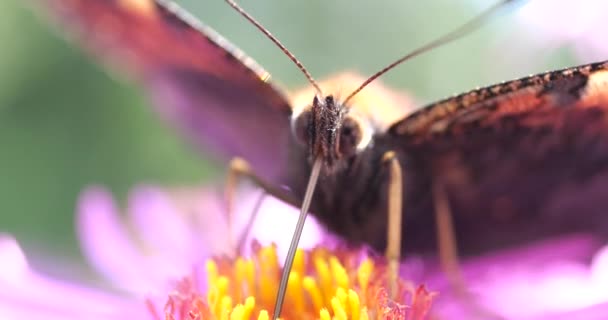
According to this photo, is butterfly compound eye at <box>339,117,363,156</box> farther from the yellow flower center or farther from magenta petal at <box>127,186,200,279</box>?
magenta petal at <box>127,186,200,279</box>

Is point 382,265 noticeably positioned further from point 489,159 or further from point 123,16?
point 123,16

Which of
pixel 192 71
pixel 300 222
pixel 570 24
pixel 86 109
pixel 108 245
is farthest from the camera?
pixel 86 109

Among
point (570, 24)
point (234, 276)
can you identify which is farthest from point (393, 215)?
point (570, 24)

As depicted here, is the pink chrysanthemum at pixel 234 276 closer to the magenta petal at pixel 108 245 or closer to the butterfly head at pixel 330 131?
the magenta petal at pixel 108 245

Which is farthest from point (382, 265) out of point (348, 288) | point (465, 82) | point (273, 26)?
point (273, 26)

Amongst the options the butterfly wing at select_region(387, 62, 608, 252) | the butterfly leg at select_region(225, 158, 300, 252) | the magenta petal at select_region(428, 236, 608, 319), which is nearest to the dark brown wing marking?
the butterfly wing at select_region(387, 62, 608, 252)

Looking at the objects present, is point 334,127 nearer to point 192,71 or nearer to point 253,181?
point 253,181
